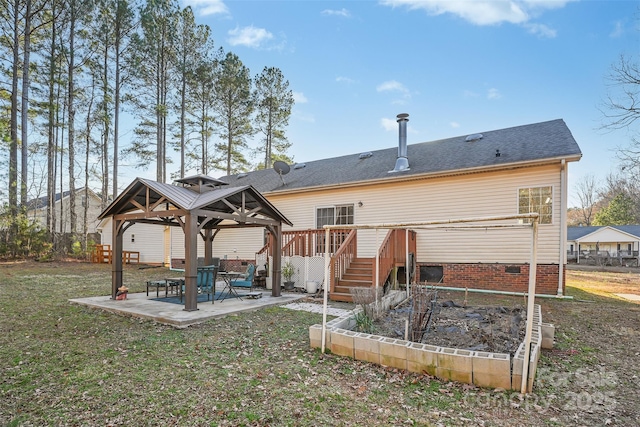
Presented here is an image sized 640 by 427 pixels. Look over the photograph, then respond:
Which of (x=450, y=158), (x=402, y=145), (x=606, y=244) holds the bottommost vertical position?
(x=606, y=244)

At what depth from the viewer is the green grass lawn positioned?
3.08 meters

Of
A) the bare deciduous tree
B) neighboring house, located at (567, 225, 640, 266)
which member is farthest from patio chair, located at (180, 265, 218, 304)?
the bare deciduous tree

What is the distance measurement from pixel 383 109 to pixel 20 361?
1592 centimetres

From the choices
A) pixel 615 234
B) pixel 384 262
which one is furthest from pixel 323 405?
pixel 615 234

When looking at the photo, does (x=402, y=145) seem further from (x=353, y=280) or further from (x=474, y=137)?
(x=353, y=280)

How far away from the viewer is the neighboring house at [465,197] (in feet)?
31.4

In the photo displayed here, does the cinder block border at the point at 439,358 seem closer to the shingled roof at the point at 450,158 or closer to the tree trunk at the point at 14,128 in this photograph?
the shingled roof at the point at 450,158

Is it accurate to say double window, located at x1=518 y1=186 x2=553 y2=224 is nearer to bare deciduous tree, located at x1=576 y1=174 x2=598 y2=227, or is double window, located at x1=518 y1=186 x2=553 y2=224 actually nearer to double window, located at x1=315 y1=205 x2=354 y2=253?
double window, located at x1=315 y1=205 x2=354 y2=253

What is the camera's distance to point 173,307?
289 inches

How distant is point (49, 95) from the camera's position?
20.2m

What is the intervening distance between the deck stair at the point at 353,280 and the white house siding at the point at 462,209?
8.12 feet

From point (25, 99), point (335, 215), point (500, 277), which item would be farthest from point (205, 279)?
point (25, 99)

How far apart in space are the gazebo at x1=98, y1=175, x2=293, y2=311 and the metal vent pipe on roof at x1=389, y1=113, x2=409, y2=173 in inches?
205

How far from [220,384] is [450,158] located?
34.6ft
